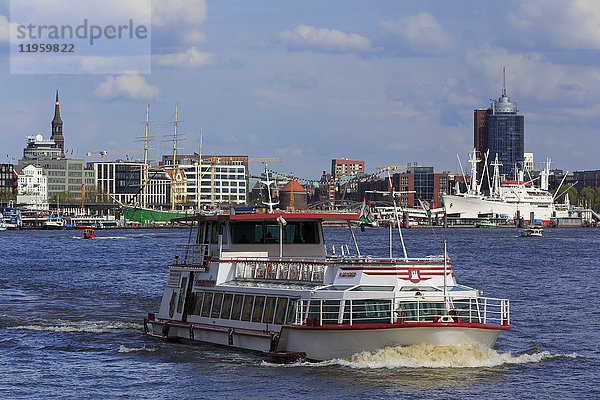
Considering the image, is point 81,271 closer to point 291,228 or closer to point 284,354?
point 291,228

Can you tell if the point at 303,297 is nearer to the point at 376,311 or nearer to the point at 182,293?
the point at 376,311

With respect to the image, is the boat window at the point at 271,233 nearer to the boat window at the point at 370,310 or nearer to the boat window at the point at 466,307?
the boat window at the point at 370,310

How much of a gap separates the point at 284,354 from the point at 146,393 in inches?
164

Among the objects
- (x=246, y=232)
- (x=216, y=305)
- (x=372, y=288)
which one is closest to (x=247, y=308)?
(x=216, y=305)

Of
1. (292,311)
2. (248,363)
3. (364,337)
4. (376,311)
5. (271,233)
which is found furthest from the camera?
(271,233)

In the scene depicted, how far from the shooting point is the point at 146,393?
27016mm

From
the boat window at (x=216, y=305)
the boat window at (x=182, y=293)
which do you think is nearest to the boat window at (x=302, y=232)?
the boat window at (x=216, y=305)

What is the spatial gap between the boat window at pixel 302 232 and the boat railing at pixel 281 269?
1826mm

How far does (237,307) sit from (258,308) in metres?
1.19

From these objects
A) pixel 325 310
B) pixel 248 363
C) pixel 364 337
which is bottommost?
pixel 248 363

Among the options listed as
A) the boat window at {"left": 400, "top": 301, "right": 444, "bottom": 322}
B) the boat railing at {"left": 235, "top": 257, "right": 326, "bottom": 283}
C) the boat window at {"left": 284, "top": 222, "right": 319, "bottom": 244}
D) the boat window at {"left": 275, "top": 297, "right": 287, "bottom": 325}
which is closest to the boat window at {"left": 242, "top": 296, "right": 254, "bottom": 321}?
the boat railing at {"left": 235, "top": 257, "right": 326, "bottom": 283}

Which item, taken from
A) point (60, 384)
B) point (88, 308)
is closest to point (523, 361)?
point (60, 384)

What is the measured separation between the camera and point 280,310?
2956 centimetres

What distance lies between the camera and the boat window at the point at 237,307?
3134 cm
